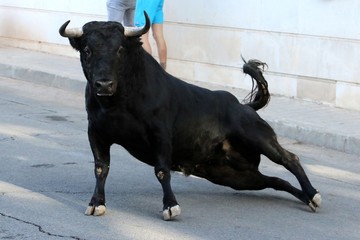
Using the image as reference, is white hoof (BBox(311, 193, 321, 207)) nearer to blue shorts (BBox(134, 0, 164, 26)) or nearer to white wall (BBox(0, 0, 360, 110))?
white wall (BBox(0, 0, 360, 110))

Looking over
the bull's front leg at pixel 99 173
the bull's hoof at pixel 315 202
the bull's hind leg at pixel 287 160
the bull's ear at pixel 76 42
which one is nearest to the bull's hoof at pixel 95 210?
the bull's front leg at pixel 99 173

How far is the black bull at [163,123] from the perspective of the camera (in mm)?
6680

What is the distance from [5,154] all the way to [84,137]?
1354mm

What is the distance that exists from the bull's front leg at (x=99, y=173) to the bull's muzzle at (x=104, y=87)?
56 centimetres

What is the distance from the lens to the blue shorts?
12594mm

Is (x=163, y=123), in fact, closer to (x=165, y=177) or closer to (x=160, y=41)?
(x=165, y=177)

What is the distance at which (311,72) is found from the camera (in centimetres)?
1216

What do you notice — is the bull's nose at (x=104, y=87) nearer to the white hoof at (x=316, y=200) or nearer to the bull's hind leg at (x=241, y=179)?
the bull's hind leg at (x=241, y=179)

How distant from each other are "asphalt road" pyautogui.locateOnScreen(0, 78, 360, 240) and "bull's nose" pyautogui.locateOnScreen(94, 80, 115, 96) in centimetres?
87

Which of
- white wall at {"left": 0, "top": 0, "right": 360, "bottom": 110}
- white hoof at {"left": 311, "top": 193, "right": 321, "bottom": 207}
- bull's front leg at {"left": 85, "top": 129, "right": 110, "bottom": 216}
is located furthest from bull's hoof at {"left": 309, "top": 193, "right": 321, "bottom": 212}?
white wall at {"left": 0, "top": 0, "right": 360, "bottom": 110}

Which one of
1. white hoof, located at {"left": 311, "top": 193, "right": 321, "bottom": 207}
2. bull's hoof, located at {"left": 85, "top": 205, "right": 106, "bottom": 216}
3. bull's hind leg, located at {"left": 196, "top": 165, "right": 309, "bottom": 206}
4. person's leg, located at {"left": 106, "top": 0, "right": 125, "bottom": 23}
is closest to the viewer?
bull's hoof, located at {"left": 85, "top": 205, "right": 106, "bottom": 216}

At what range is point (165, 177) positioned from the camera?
6891 millimetres

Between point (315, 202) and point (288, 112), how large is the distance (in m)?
4.31

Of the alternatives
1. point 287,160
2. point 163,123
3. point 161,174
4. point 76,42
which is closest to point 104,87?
point 76,42
